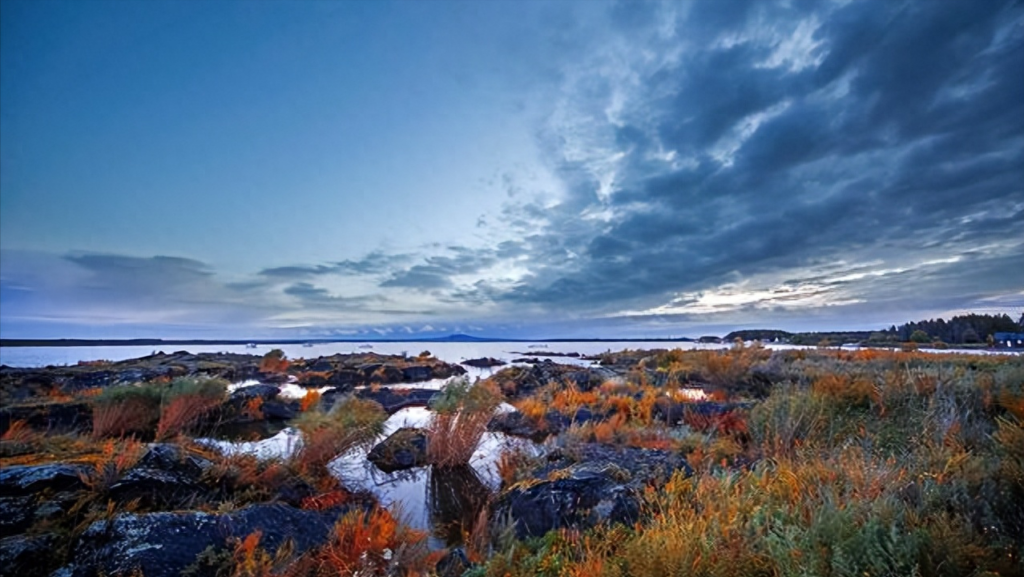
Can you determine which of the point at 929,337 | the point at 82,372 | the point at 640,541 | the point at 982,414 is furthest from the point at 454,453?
the point at 929,337

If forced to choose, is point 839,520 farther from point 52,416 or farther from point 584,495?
point 52,416

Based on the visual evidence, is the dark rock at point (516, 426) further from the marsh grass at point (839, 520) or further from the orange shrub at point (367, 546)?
the orange shrub at point (367, 546)

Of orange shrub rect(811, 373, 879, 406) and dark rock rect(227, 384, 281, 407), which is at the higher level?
orange shrub rect(811, 373, 879, 406)

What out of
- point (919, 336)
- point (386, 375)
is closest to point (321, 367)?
point (386, 375)

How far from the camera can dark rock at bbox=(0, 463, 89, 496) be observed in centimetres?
565

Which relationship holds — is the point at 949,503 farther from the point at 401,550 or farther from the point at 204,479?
the point at 204,479

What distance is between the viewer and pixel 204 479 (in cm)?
683

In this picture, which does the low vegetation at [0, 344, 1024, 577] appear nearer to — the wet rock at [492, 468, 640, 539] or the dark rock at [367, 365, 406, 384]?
the wet rock at [492, 468, 640, 539]

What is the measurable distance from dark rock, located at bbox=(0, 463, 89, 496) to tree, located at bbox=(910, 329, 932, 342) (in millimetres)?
46116

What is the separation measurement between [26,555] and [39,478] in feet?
5.83

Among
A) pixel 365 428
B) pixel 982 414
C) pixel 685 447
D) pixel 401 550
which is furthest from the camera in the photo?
pixel 365 428

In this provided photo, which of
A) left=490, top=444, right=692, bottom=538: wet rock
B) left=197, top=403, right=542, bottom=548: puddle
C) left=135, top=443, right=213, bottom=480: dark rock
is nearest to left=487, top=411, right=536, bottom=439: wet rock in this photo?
left=197, top=403, right=542, bottom=548: puddle

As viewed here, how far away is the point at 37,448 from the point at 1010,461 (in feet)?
44.7

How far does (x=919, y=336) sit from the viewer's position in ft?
114
